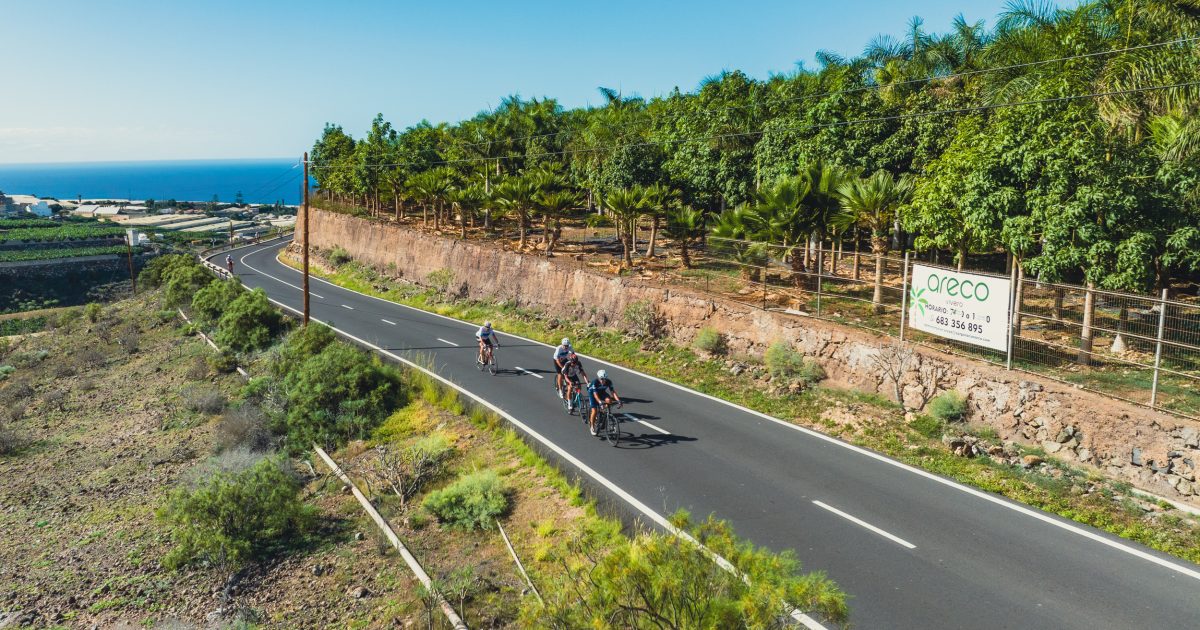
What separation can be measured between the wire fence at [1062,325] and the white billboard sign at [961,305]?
269mm

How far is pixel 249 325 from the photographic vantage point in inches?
1257

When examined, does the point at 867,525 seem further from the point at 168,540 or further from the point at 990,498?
the point at 168,540

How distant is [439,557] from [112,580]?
21.7 feet

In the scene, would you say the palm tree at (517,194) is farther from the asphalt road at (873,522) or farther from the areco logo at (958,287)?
the areco logo at (958,287)

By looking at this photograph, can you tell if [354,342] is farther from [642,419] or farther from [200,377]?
[642,419]

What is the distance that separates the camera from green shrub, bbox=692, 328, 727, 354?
914 inches

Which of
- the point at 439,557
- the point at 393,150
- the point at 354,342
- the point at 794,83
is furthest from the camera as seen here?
the point at 393,150

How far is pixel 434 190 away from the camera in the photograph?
4712cm

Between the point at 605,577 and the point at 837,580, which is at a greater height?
the point at 605,577

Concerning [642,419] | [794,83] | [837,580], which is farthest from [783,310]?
[794,83]

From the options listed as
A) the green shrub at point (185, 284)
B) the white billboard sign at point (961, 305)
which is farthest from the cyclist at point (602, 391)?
the green shrub at point (185, 284)

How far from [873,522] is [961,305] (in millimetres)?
7818

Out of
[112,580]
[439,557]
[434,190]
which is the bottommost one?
[112,580]

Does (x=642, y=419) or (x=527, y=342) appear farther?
(x=527, y=342)
